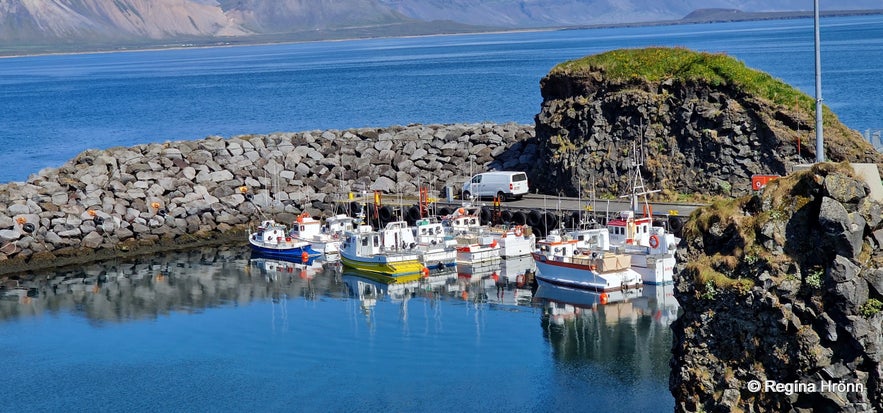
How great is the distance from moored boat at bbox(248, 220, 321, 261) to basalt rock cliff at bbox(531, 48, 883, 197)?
501 inches

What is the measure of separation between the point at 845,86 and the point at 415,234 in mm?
69358

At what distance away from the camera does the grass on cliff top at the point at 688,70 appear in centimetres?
5347

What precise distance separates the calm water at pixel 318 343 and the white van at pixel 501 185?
7120mm

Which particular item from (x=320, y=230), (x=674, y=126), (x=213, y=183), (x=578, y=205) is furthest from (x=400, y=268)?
(x=213, y=183)

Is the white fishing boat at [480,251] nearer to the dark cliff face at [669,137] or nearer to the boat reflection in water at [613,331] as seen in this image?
the boat reflection in water at [613,331]

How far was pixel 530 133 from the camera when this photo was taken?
64.7 meters

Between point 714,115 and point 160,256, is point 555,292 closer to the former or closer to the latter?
point 714,115

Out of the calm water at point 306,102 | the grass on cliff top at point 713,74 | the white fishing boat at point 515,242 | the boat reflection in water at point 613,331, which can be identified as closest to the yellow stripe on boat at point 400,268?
the white fishing boat at point 515,242

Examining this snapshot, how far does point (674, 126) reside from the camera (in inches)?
2173

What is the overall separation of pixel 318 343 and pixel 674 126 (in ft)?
77.2

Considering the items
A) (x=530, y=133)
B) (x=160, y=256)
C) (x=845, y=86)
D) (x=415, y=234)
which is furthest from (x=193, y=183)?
(x=845, y=86)

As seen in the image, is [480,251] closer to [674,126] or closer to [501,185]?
[501,185]

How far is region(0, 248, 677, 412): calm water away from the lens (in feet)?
108

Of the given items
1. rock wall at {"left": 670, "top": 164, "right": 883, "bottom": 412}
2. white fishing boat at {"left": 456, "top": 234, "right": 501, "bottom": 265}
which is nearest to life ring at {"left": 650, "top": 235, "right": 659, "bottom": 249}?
white fishing boat at {"left": 456, "top": 234, "right": 501, "bottom": 265}
